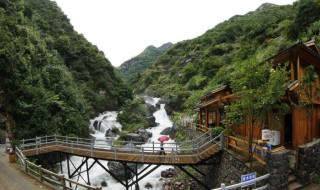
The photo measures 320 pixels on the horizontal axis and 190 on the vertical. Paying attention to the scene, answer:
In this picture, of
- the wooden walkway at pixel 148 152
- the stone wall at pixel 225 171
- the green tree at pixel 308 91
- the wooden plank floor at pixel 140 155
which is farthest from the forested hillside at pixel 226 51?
the wooden plank floor at pixel 140 155

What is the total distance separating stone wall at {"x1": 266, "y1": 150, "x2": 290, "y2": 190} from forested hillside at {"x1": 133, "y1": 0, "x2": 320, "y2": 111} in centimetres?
448

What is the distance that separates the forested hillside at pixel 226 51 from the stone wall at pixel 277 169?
448 centimetres

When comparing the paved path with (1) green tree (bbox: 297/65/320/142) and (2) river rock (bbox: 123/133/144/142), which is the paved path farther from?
(2) river rock (bbox: 123/133/144/142)

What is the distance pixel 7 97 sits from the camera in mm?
22469

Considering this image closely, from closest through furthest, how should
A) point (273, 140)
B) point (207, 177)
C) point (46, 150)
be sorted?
1. point (273, 140)
2. point (207, 177)
3. point (46, 150)

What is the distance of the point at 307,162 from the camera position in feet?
34.0

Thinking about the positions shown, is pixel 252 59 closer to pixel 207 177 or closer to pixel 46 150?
pixel 207 177

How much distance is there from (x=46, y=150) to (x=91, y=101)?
21.7 metres

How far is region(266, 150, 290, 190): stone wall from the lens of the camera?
953 centimetres

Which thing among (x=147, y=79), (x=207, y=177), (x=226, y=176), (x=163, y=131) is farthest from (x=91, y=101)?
(x=147, y=79)

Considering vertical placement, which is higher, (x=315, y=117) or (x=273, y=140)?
(x=315, y=117)

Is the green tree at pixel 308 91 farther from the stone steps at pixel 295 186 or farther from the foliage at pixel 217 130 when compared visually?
the foliage at pixel 217 130

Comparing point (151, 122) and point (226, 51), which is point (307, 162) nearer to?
point (151, 122)

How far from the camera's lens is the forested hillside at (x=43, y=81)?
73.9ft
